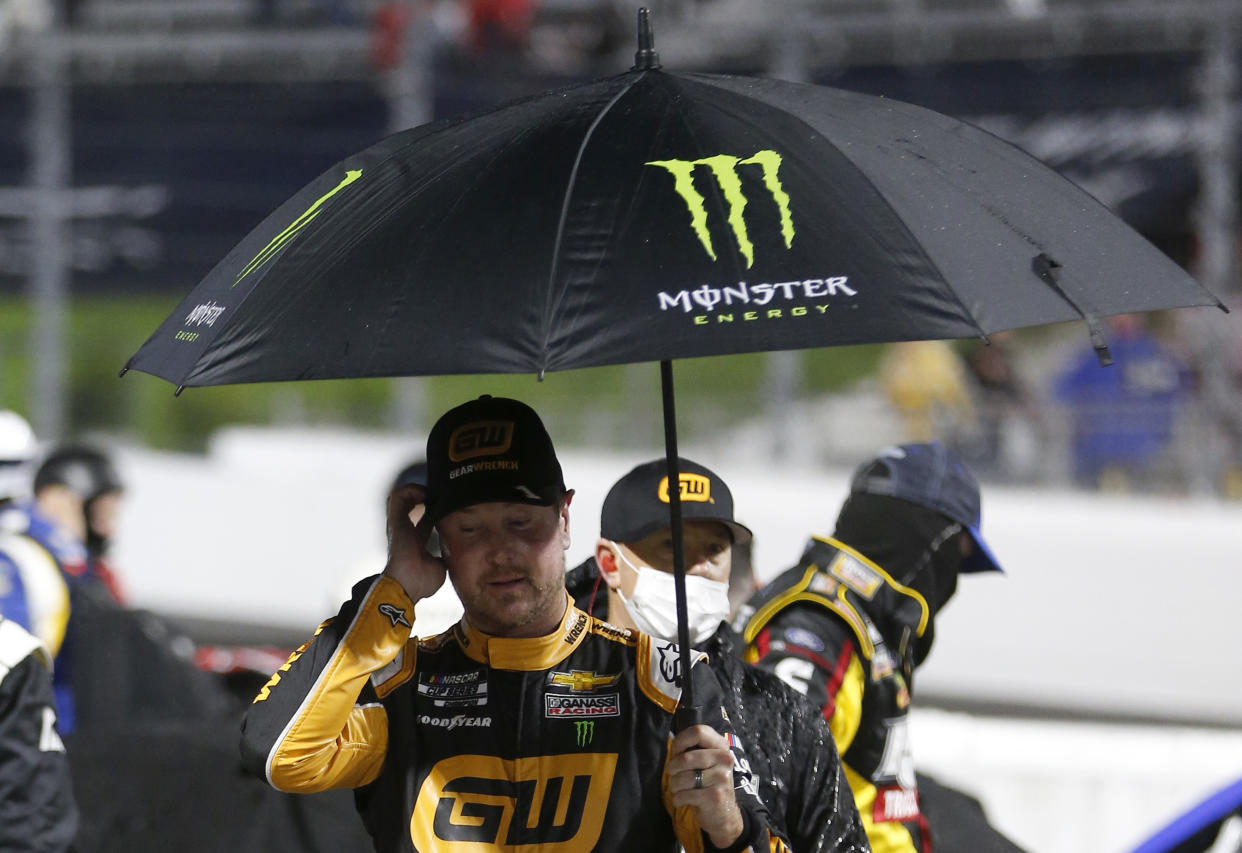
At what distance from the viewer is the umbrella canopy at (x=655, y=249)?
2322mm

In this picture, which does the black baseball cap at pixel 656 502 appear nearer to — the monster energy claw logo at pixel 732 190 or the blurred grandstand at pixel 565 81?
the monster energy claw logo at pixel 732 190

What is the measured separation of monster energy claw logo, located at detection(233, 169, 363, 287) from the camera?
2.73m

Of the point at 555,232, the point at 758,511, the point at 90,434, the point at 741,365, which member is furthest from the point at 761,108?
the point at 90,434

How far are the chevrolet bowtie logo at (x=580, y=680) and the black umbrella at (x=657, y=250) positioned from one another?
0.17 metres

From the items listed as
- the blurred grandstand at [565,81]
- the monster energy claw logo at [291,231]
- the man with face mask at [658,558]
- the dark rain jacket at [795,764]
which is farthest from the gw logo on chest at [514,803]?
the blurred grandstand at [565,81]

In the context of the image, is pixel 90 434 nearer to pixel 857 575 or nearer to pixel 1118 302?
pixel 857 575

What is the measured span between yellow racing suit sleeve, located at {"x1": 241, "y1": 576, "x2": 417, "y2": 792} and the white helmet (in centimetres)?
290

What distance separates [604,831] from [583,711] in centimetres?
17

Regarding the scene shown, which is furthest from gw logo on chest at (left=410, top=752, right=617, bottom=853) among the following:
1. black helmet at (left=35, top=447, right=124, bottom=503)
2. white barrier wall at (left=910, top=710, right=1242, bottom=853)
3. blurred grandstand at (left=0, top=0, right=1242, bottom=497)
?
blurred grandstand at (left=0, top=0, right=1242, bottom=497)

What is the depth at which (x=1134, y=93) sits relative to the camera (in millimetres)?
13680

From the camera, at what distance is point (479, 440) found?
2588 mm

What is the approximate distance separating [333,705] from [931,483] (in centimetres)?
181

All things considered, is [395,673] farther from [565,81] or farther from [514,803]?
[565,81]

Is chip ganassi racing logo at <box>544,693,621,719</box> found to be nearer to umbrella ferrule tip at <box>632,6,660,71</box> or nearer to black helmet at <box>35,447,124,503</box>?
umbrella ferrule tip at <box>632,6,660,71</box>
